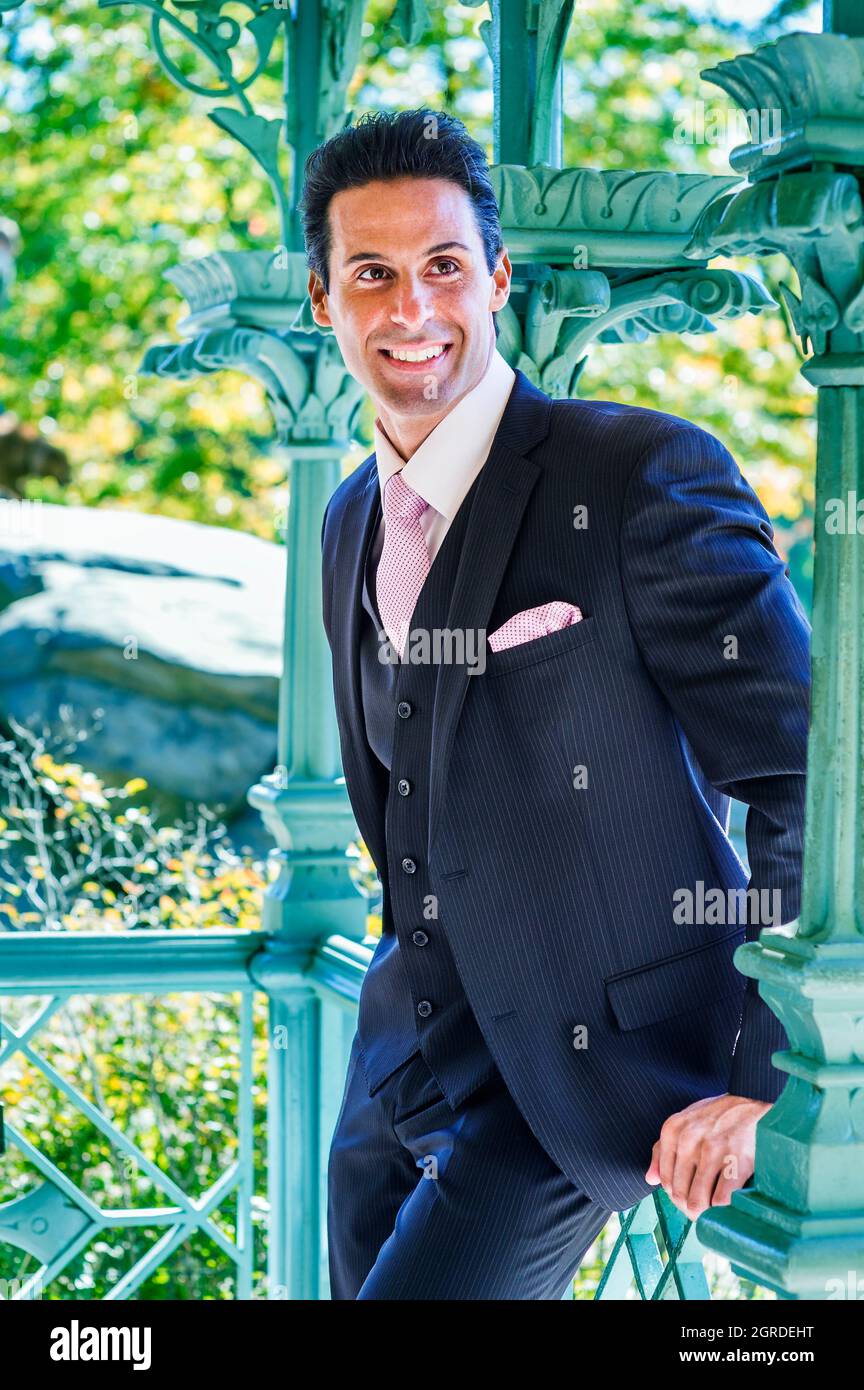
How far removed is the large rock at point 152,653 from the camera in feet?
30.1

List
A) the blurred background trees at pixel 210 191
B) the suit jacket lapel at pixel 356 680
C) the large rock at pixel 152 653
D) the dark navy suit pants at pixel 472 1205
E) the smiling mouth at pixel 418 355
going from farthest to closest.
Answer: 1. the blurred background trees at pixel 210 191
2. the large rock at pixel 152 653
3. the suit jacket lapel at pixel 356 680
4. the smiling mouth at pixel 418 355
5. the dark navy suit pants at pixel 472 1205

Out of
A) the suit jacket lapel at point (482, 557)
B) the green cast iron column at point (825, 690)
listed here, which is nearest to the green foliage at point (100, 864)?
the suit jacket lapel at point (482, 557)

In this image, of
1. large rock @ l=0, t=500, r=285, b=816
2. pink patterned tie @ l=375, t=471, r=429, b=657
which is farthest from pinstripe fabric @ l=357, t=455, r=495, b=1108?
large rock @ l=0, t=500, r=285, b=816

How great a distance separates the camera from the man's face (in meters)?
2.47

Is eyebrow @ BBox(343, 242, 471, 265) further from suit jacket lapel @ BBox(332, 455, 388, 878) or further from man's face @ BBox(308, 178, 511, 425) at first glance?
suit jacket lapel @ BBox(332, 455, 388, 878)

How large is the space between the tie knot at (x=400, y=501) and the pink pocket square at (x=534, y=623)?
1.02 feet

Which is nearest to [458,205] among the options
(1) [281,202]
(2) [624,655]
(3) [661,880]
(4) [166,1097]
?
(2) [624,655]

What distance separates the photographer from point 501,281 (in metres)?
2.71

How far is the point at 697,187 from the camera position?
118 inches

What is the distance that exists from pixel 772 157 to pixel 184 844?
23.2 ft

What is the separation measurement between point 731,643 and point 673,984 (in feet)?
1.53

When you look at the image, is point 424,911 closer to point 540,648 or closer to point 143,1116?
point 540,648

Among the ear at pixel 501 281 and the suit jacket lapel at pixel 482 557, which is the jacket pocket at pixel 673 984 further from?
the ear at pixel 501 281

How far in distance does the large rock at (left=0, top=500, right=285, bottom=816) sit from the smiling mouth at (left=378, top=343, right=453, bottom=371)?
6.30m
